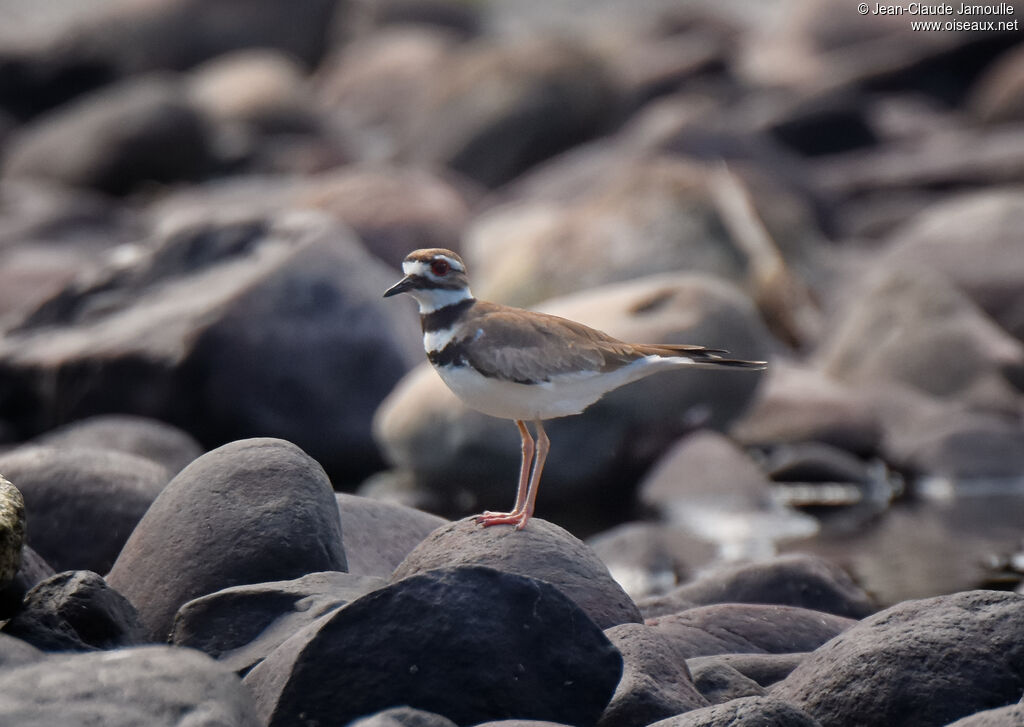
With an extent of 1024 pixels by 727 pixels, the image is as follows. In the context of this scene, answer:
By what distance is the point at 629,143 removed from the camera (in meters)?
21.7

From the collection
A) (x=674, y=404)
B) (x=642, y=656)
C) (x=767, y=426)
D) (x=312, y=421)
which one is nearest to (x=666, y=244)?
(x=767, y=426)

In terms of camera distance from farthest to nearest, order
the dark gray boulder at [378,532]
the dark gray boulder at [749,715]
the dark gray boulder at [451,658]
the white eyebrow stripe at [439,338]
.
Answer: the dark gray boulder at [378,532], the white eyebrow stripe at [439,338], the dark gray boulder at [451,658], the dark gray boulder at [749,715]

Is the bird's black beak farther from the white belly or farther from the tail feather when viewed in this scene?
the tail feather

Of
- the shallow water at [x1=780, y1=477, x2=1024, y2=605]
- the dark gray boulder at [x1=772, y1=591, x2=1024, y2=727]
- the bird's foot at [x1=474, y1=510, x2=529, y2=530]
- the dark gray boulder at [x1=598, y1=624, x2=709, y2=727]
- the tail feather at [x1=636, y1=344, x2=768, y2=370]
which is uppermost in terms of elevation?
the tail feather at [x1=636, y1=344, x2=768, y2=370]

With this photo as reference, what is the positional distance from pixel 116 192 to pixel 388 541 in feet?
61.7

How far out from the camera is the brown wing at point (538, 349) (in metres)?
5.78

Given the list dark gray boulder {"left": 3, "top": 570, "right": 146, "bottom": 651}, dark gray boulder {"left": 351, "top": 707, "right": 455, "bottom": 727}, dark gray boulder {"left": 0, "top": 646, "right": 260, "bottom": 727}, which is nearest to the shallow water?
dark gray boulder {"left": 351, "top": 707, "right": 455, "bottom": 727}

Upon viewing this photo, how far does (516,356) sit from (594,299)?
18.9 ft

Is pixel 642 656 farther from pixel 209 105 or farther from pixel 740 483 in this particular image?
pixel 209 105

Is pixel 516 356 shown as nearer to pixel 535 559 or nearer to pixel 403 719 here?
pixel 535 559

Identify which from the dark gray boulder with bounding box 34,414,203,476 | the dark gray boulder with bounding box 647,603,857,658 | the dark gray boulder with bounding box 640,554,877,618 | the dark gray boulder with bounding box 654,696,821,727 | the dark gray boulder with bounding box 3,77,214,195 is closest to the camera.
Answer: the dark gray boulder with bounding box 654,696,821,727

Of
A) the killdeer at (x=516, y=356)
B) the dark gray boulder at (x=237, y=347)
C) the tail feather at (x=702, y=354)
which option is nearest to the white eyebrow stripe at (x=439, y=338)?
the killdeer at (x=516, y=356)

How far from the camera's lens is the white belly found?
19.0ft

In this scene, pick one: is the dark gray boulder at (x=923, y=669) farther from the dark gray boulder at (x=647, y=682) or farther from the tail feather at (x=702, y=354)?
the tail feather at (x=702, y=354)
